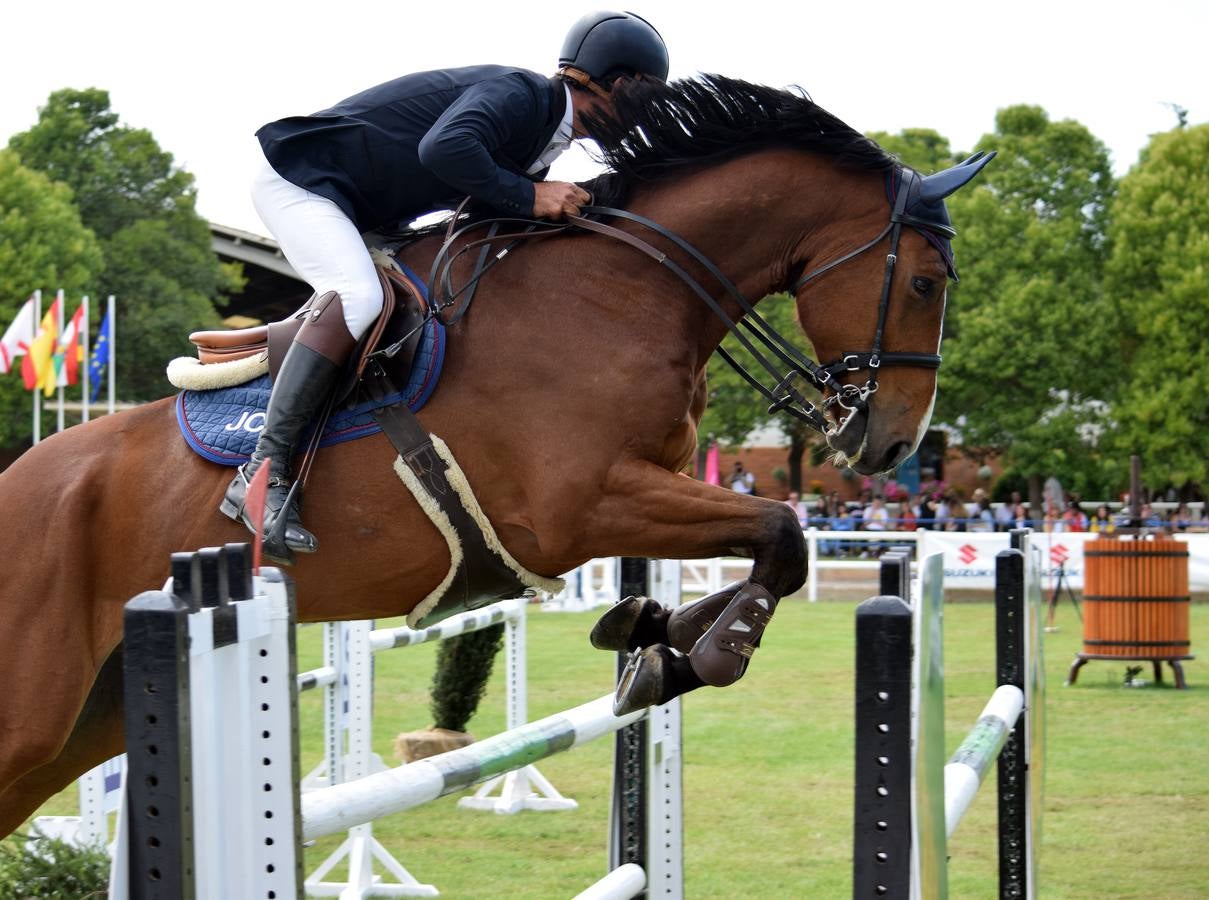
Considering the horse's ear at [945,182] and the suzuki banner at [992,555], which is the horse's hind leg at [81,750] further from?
the suzuki banner at [992,555]

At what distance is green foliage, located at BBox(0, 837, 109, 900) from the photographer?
2828 mm

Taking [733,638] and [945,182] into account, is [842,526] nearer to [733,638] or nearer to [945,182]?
[945,182]

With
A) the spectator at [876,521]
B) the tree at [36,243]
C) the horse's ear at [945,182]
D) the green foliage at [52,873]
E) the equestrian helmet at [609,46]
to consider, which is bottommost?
the green foliage at [52,873]

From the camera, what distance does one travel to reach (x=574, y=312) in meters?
3.36

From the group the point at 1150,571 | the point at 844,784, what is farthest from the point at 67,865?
→ the point at 1150,571

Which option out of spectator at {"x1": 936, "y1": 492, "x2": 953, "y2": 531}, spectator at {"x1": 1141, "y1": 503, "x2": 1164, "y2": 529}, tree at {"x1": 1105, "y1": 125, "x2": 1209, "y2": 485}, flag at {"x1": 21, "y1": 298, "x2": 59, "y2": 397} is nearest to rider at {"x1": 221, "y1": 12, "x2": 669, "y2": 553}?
spectator at {"x1": 1141, "y1": 503, "x2": 1164, "y2": 529}

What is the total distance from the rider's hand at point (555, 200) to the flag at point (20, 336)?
1957 centimetres

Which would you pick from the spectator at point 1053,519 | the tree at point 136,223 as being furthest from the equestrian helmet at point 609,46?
the tree at point 136,223

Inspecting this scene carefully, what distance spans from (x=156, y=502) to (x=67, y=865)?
0.89 metres

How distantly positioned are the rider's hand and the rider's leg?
1.46 ft

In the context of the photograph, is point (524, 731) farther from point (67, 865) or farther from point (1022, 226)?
point (1022, 226)

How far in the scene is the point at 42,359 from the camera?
21.2 meters

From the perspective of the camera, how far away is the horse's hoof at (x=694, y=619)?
131 inches

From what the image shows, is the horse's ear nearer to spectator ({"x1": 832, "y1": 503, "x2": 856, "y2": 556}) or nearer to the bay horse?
the bay horse
